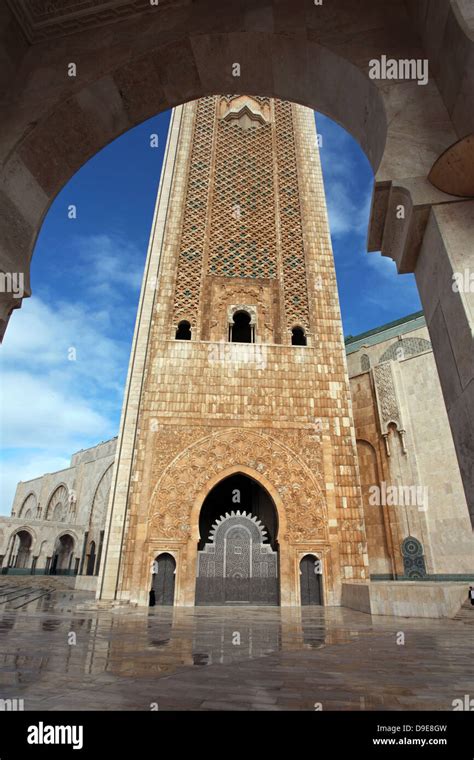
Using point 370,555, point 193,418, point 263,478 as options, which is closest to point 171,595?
point 263,478

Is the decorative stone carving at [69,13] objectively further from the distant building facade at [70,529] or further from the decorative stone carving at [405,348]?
the distant building facade at [70,529]

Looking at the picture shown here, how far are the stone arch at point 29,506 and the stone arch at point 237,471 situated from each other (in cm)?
1905

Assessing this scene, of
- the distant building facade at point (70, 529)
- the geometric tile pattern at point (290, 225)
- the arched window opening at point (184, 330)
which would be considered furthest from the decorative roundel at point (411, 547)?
the distant building facade at point (70, 529)

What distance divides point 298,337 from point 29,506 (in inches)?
838

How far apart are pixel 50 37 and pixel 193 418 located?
22.0ft

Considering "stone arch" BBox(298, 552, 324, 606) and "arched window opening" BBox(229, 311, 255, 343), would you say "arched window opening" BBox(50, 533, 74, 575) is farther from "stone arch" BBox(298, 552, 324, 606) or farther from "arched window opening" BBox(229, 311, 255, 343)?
"stone arch" BBox(298, 552, 324, 606)

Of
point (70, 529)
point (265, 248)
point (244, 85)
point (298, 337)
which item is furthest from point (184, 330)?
point (70, 529)

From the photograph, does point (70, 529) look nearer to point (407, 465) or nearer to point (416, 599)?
point (407, 465)

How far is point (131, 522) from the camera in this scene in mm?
7598

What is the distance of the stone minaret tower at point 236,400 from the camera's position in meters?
7.61

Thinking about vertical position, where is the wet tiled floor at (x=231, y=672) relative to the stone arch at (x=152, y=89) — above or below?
below

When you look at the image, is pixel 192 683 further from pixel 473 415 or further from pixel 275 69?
pixel 275 69

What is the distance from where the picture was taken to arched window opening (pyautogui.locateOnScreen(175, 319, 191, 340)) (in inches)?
374

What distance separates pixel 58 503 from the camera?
72.8 ft
